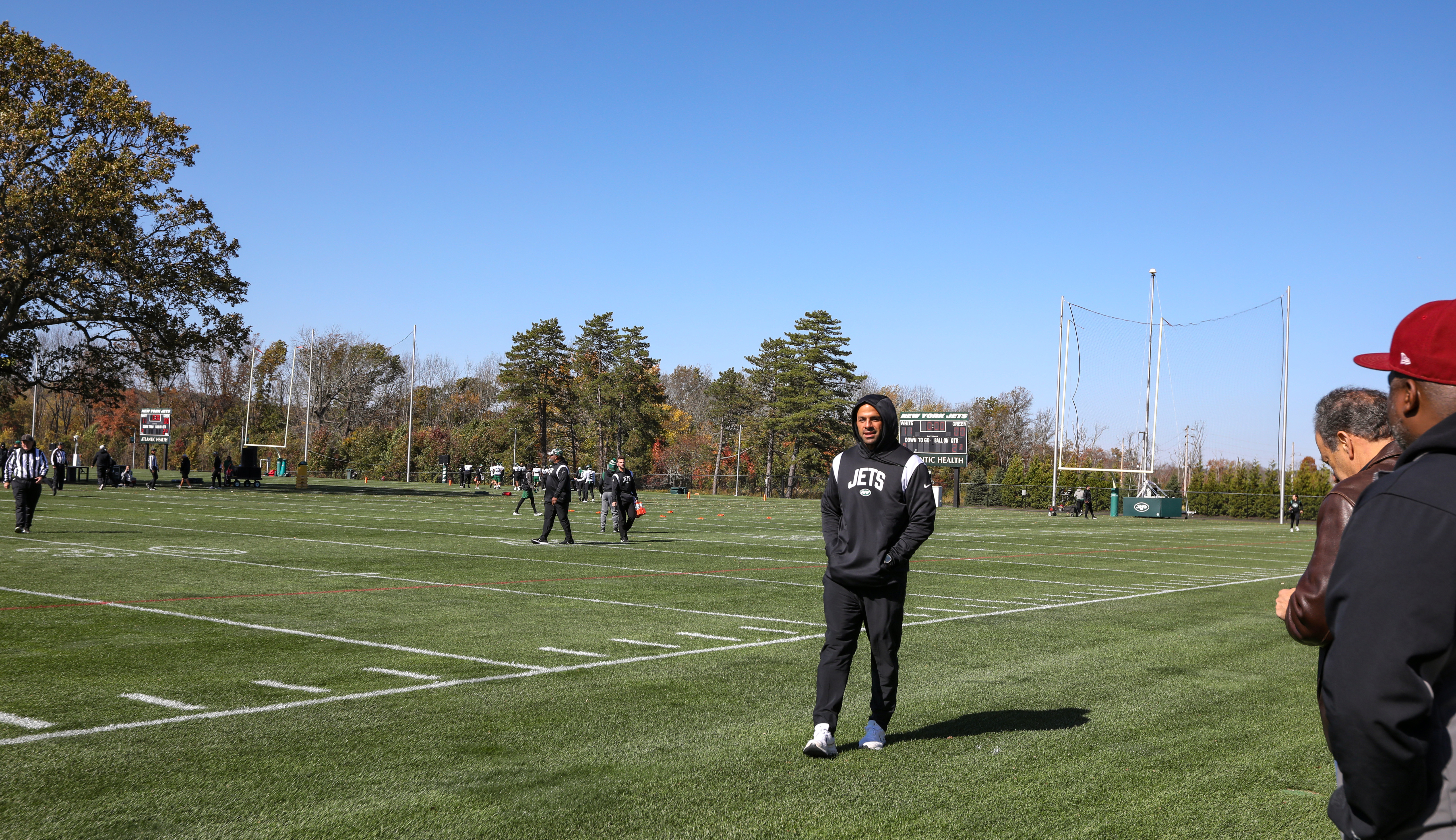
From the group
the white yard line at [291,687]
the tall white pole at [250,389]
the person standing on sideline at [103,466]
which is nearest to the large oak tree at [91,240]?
the person standing on sideline at [103,466]

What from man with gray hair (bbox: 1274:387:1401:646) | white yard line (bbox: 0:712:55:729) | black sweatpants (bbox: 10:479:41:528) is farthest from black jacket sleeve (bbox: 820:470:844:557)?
black sweatpants (bbox: 10:479:41:528)

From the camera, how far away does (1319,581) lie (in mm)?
3109

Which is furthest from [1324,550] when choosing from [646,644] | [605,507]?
[605,507]

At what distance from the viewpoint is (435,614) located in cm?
1116

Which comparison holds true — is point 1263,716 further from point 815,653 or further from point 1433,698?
point 1433,698

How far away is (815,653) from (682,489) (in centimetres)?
6571

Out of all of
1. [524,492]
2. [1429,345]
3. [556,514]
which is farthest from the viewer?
[524,492]

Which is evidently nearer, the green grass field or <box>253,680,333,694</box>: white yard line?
the green grass field

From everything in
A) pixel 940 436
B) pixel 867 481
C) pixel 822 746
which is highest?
pixel 940 436

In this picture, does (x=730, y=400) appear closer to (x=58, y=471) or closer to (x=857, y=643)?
(x=58, y=471)

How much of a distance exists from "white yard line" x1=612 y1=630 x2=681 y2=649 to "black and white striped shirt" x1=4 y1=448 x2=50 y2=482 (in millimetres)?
14216

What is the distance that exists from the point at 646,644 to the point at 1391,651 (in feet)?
26.3

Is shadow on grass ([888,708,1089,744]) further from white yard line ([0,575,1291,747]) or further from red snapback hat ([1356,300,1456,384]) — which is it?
red snapback hat ([1356,300,1456,384])

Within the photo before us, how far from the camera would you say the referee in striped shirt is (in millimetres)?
19047
